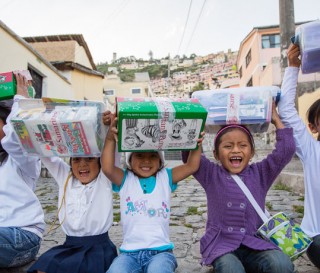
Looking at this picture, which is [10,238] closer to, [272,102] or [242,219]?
[242,219]

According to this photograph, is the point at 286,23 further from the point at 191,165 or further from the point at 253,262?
the point at 253,262

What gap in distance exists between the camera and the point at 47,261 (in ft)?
6.90

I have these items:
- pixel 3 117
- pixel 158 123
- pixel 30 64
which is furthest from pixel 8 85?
pixel 30 64

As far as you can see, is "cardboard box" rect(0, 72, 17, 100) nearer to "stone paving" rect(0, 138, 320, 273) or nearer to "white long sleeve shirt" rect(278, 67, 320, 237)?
"stone paving" rect(0, 138, 320, 273)

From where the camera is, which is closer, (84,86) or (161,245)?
(161,245)

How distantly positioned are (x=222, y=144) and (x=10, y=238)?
161cm

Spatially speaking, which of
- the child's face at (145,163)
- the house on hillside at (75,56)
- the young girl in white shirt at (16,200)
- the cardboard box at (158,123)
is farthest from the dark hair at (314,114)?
the house on hillside at (75,56)

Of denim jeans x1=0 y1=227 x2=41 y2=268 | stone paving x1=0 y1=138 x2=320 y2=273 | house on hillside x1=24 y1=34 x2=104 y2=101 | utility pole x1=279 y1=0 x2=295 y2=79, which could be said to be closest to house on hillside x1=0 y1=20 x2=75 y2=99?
house on hillside x1=24 y1=34 x2=104 y2=101

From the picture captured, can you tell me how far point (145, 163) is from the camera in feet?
7.86

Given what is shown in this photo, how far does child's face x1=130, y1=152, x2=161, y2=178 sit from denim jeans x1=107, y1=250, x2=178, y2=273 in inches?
21.6

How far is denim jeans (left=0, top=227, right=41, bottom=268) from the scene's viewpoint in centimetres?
223

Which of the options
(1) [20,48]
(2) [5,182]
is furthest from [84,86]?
(2) [5,182]

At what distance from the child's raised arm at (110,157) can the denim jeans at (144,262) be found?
52cm

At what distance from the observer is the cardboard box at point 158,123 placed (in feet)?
6.05
